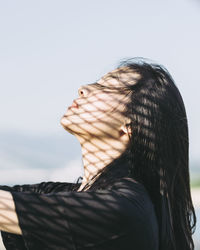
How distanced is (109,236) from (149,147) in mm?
311

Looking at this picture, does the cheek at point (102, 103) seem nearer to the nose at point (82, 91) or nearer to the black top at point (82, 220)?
the nose at point (82, 91)

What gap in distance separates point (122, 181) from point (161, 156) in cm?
17

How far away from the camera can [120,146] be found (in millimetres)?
1222

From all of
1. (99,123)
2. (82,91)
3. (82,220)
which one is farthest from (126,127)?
(82,220)

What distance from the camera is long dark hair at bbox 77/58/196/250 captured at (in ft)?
3.72

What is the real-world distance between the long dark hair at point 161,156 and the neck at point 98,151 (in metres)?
0.03

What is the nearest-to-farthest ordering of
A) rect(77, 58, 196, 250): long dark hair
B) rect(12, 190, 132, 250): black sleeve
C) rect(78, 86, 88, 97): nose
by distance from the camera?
rect(12, 190, 132, 250): black sleeve, rect(77, 58, 196, 250): long dark hair, rect(78, 86, 88, 97): nose

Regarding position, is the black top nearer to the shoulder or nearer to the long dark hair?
the shoulder

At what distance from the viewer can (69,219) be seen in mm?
885

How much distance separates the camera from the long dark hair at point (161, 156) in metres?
1.13

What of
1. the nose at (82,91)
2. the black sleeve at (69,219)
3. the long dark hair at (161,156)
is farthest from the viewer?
the nose at (82,91)


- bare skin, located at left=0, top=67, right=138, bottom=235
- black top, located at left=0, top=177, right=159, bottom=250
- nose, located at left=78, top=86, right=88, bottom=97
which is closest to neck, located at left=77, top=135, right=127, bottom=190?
bare skin, located at left=0, top=67, right=138, bottom=235

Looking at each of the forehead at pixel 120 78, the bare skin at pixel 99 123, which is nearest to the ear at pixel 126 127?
the bare skin at pixel 99 123

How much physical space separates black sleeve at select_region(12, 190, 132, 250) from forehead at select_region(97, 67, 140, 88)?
43 centimetres
